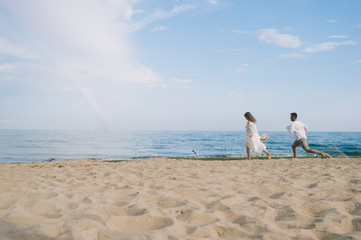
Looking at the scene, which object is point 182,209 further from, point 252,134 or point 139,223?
point 252,134

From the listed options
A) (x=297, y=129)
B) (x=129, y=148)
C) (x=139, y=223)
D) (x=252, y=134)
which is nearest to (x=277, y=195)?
(x=139, y=223)

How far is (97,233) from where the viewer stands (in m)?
2.32

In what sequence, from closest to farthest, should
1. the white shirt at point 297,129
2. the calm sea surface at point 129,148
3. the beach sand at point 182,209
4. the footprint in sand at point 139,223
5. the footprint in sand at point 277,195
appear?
the beach sand at point 182,209
the footprint in sand at point 139,223
the footprint in sand at point 277,195
the white shirt at point 297,129
the calm sea surface at point 129,148

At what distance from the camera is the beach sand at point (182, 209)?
7.60 ft

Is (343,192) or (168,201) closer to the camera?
(168,201)

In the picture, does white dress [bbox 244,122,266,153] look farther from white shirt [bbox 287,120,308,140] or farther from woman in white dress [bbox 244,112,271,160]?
white shirt [bbox 287,120,308,140]

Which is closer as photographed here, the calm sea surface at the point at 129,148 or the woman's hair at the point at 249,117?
the woman's hair at the point at 249,117

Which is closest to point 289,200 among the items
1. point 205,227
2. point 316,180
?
point 205,227

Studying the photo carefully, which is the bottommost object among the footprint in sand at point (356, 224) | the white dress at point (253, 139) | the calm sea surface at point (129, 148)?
the calm sea surface at point (129, 148)

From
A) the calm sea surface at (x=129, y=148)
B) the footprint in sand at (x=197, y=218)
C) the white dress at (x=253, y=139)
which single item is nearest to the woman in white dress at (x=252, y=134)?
the white dress at (x=253, y=139)

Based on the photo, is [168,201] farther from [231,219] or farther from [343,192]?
[343,192]

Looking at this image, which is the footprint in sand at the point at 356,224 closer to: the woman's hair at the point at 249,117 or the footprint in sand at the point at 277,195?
the footprint in sand at the point at 277,195

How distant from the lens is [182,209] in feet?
9.84

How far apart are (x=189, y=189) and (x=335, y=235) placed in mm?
2157
